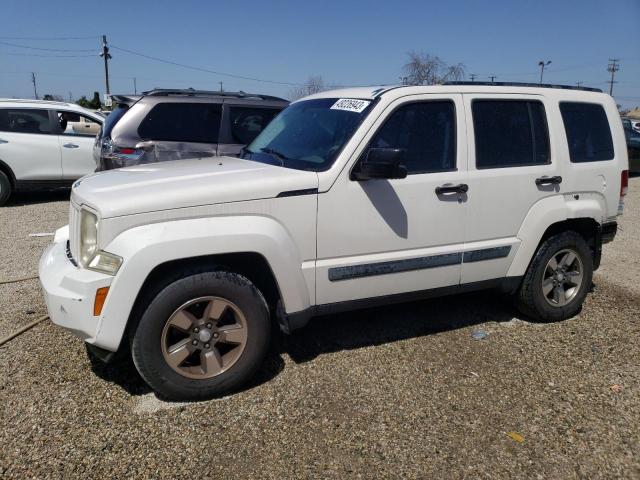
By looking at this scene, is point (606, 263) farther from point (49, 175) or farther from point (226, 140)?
point (49, 175)

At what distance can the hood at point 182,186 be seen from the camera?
119 inches

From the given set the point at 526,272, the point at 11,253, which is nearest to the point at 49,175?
the point at 11,253

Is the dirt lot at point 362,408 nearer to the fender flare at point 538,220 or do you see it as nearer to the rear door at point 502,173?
the fender flare at point 538,220

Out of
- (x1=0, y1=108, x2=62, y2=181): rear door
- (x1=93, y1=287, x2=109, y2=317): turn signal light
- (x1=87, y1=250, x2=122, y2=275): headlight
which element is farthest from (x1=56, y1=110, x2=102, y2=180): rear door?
(x1=93, y1=287, x2=109, y2=317): turn signal light

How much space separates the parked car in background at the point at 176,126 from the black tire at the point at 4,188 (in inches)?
130

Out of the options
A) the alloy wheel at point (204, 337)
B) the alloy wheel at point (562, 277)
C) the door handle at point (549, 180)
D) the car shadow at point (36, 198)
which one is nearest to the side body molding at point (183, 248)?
the alloy wheel at point (204, 337)

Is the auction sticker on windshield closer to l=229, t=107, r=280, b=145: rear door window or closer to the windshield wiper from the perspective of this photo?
the windshield wiper

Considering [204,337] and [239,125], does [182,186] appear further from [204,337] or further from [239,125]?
[239,125]

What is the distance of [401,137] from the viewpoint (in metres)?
3.69

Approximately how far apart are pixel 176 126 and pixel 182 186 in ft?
13.6

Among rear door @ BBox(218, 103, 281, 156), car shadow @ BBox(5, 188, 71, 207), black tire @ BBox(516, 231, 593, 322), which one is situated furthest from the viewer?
car shadow @ BBox(5, 188, 71, 207)

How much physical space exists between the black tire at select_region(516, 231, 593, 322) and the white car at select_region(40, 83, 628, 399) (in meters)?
0.01

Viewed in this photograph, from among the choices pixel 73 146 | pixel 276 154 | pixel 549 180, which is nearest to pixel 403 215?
pixel 276 154

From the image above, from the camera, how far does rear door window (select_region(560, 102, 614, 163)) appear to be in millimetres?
4359
